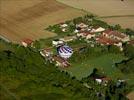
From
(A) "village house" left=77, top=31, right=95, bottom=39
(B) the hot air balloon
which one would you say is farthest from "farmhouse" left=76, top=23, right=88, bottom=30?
(B) the hot air balloon

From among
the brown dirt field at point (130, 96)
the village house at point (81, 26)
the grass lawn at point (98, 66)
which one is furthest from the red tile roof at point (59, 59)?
the brown dirt field at point (130, 96)

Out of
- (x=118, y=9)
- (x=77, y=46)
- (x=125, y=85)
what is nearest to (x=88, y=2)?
(x=118, y=9)

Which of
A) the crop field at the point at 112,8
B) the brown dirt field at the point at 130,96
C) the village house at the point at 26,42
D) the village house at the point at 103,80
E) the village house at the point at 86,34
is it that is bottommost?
the brown dirt field at the point at 130,96

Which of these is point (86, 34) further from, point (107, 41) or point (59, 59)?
point (59, 59)

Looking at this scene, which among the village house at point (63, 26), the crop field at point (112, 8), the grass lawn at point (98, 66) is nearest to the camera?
the grass lawn at point (98, 66)

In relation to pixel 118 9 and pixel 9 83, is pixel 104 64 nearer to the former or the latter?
pixel 9 83

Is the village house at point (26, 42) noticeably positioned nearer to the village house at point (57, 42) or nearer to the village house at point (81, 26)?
the village house at point (57, 42)

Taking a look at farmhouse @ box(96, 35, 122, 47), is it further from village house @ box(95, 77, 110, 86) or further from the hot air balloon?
village house @ box(95, 77, 110, 86)
